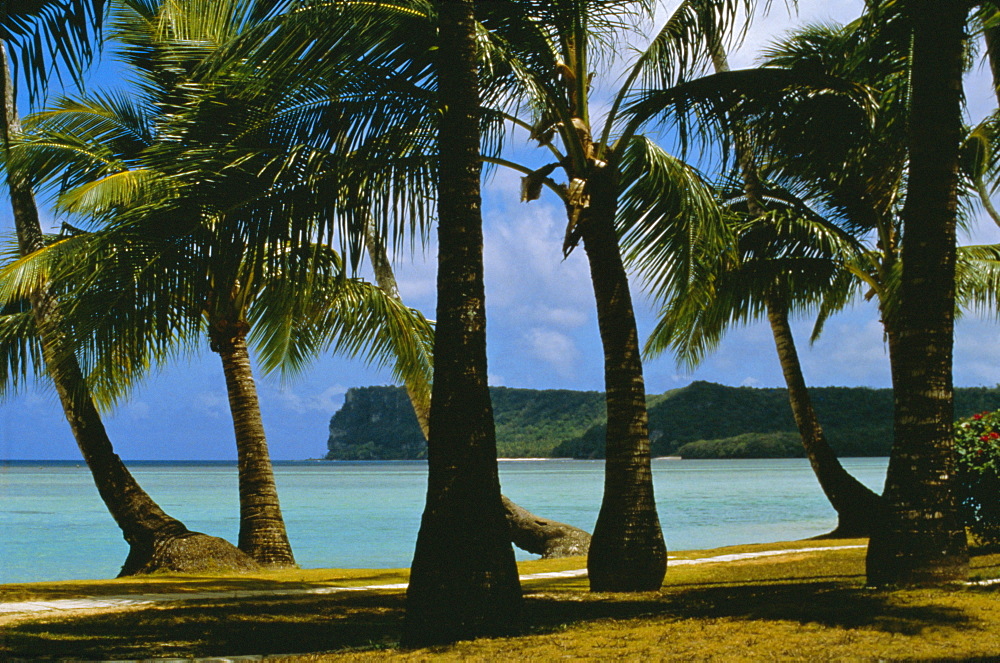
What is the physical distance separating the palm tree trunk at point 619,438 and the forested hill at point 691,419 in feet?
143

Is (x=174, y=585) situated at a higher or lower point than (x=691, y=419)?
lower

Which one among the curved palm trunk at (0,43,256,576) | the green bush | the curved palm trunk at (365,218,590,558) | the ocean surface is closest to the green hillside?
the ocean surface

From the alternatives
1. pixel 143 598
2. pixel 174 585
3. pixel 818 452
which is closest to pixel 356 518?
pixel 818 452

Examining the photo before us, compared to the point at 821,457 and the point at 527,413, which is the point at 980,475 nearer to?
the point at 821,457

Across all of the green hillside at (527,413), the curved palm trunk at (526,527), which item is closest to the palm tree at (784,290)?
the curved palm trunk at (526,527)

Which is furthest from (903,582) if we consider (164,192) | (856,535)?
(856,535)

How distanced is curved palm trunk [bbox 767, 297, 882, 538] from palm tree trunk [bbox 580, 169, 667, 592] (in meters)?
7.38

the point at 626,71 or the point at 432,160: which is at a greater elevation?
the point at 626,71

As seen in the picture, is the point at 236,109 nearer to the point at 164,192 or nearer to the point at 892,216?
the point at 164,192

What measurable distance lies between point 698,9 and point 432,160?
3.40m

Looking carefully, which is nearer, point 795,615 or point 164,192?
point 795,615

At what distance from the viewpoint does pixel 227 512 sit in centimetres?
4403

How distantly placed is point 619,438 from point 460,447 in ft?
9.53

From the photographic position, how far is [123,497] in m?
13.2
